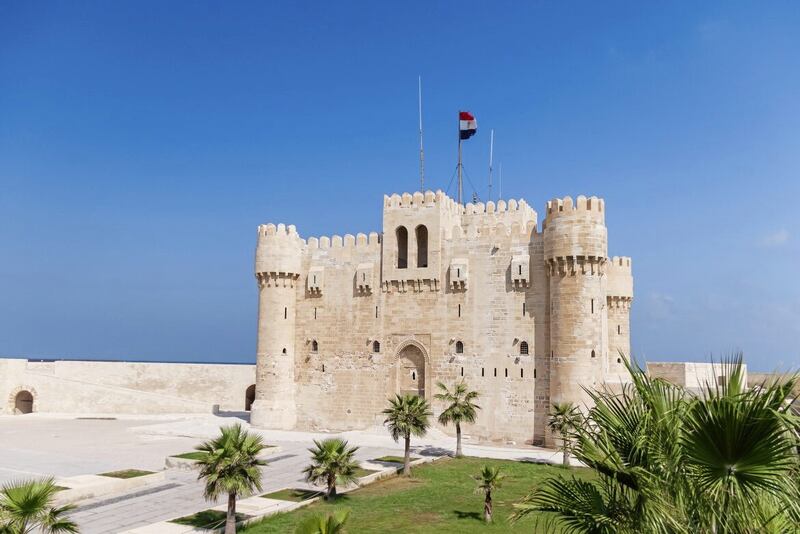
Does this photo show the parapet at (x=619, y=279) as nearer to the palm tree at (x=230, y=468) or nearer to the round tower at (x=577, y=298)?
the round tower at (x=577, y=298)

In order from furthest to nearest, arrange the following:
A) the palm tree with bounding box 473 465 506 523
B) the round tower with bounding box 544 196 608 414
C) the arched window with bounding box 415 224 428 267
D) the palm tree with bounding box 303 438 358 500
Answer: the arched window with bounding box 415 224 428 267 < the round tower with bounding box 544 196 608 414 < the palm tree with bounding box 303 438 358 500 < the palm tree with bounding box 473 465 506 523

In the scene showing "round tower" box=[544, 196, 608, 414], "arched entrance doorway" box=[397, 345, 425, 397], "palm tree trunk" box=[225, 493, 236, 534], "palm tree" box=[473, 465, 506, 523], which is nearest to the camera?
"palm tree trunk" box=[225, 493, 236, 534]

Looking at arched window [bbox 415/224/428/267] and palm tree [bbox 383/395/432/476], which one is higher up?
arched window [bbox 415/224/428/267]

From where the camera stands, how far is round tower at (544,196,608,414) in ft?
96.8

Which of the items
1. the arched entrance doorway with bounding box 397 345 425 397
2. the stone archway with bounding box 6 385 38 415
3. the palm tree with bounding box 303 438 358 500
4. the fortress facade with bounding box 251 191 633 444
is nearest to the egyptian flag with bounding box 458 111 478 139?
the fortress facade with bounding box 251 191 633 444

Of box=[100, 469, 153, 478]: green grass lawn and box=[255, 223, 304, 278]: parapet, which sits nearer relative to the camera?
box=[100, 469, 153, 478]: green grass lawn

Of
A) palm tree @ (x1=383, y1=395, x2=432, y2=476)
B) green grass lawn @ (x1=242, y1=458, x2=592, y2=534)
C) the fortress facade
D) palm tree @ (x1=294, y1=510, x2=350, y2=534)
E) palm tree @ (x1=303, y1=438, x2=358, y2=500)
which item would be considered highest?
the fortress facade

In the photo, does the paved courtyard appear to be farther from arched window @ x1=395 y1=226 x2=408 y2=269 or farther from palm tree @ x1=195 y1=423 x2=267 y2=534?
arched window @ x1=395 y1=226 x2=408 y2=269

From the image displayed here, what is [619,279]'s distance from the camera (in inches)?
1515

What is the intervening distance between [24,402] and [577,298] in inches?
1389

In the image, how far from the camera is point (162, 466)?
2484cm

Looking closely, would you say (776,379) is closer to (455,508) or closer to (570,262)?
(455,508)

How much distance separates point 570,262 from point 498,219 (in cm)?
563

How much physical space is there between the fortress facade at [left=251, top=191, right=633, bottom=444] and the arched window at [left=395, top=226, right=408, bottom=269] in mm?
85
